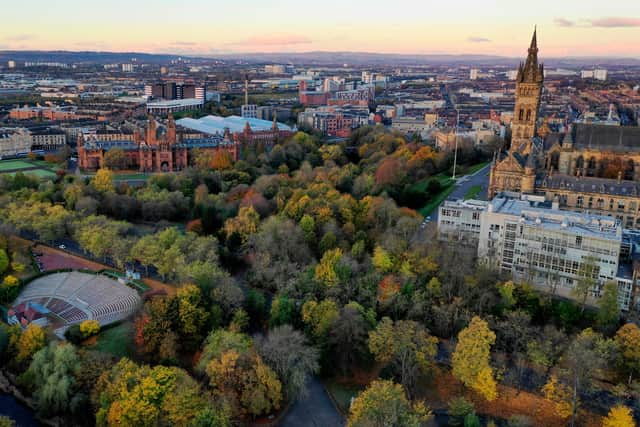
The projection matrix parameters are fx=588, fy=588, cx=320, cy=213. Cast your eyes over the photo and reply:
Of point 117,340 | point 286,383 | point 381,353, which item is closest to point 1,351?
point 117,340

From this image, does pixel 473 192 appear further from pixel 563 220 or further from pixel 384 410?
pixel 384 410

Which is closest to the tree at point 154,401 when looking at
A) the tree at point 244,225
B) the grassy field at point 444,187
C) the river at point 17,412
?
the river at point 17,412

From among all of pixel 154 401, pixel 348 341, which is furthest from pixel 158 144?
pixel 154 401

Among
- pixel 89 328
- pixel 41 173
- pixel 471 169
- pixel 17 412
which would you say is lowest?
pixel 17 412

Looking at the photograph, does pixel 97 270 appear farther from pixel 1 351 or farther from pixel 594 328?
pixel 594 328

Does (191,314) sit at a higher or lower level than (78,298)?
higher

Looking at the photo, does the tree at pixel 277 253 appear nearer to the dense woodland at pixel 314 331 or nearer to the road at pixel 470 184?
the dense woodland at pixel 314 331

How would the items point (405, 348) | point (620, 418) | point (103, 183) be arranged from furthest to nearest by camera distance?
point (103, 183)
point (405, 348)
point (620, 418)

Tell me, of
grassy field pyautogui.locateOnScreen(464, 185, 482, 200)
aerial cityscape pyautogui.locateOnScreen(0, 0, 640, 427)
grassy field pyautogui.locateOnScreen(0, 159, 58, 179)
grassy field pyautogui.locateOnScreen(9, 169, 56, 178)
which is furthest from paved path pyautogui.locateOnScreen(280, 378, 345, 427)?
grassy field pyautogui.locateOnScreen(9, 169, 56, 178)
